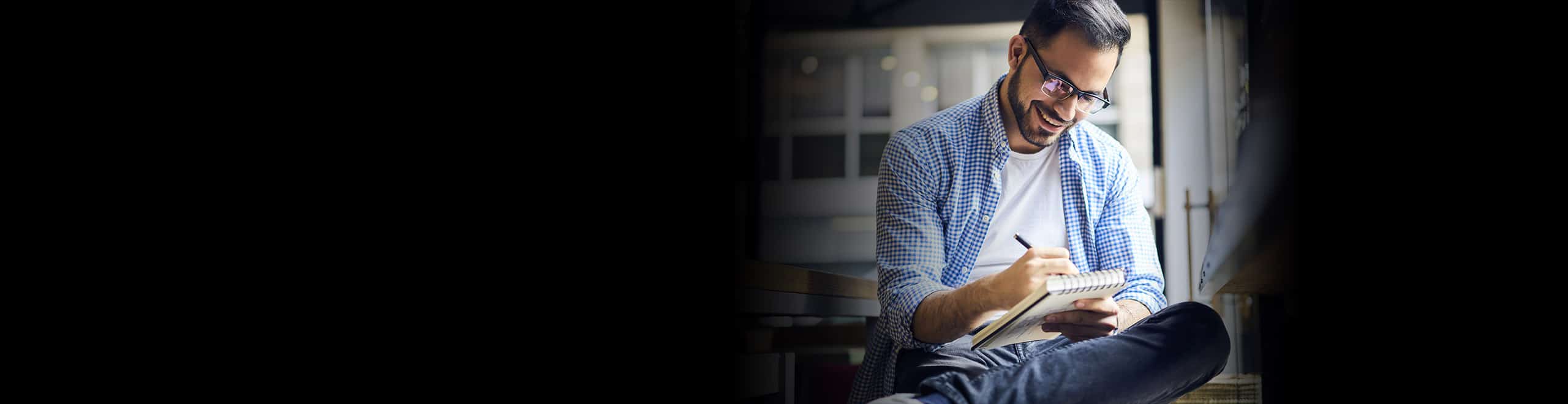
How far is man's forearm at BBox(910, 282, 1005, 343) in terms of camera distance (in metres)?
1.31

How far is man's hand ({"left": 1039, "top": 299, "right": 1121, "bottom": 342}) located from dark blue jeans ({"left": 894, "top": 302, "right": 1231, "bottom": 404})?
1 centimetres

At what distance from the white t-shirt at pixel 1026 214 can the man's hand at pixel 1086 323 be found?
0.11 meters

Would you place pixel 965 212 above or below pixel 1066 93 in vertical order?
below

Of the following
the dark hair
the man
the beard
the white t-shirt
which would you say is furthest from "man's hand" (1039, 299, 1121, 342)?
the dark hair

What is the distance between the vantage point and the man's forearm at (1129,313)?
1.32 meters

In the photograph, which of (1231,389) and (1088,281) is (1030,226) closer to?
(1088,281)

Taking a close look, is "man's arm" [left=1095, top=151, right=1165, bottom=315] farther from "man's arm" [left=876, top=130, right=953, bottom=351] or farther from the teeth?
"man's arm" [left=876, top=130, right=953, bottom=351]

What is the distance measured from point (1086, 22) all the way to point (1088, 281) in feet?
1.23

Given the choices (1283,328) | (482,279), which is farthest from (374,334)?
(1283,328)

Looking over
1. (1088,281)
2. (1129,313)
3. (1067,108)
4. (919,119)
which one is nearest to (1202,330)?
(1129,313)

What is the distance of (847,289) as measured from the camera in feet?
5.03

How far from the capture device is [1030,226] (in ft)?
4.54

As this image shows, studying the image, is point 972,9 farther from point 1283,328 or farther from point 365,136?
point 365,136

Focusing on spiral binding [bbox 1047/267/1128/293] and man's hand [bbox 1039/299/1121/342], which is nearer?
spiral binding [bbox 1047/267/1128/293]
